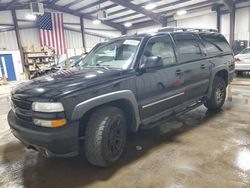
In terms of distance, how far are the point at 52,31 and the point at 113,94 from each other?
47.6ft

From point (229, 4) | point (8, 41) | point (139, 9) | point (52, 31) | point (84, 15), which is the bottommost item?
point (8, 41)

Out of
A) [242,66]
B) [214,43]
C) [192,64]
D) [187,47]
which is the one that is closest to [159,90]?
[192,64]

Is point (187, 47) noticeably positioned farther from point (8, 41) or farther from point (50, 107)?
point (8, 41)

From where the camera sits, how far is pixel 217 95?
167 inches

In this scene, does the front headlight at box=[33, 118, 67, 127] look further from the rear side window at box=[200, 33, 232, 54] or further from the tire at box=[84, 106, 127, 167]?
the rear side window at box=[200, 33, 232, 54]

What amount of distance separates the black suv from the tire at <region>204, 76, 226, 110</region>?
12.5 inches

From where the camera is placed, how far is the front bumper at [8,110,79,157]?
6.57ft

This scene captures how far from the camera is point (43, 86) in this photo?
7.41 feet

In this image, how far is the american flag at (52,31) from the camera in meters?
14.5

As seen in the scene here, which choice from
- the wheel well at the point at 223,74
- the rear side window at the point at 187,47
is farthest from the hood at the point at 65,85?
the wheel well at the point at 223,74

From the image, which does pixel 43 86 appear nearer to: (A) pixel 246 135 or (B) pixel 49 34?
(A) pixel 246 135

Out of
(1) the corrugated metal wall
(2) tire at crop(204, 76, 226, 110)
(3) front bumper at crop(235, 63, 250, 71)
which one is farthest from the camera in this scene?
(1) the corrugated metal wall

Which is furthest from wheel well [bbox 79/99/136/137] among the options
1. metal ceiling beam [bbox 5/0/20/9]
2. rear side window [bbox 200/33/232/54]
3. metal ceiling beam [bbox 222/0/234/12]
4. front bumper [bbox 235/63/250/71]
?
metal ceiling beam [bbox 5/0/20/9]

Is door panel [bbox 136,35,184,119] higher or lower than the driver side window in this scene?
lower
